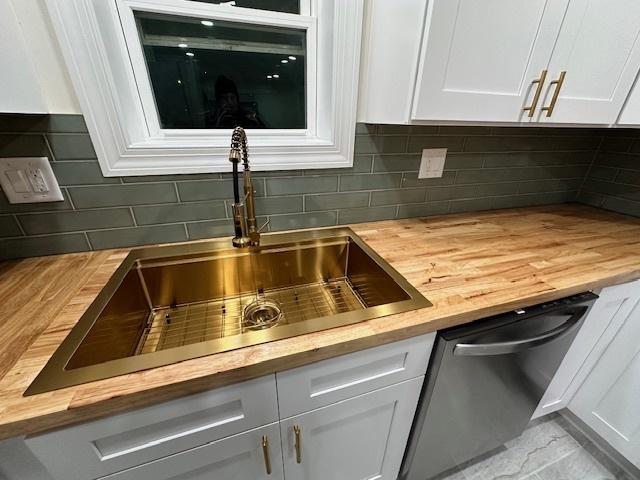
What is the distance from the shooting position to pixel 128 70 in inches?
32.1

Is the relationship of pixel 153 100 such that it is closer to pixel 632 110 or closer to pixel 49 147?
pixel 49 147

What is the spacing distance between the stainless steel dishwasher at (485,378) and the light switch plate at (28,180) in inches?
47.8

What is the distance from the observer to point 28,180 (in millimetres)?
778

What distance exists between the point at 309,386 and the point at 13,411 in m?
0.51

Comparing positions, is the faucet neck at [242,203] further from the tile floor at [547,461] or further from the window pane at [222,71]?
the tile floor at [547,461]

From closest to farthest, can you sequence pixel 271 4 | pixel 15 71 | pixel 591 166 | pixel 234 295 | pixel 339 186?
pixel 15 71, pixel 271 4, pixel 234 295, pixel 339 186, pixel 591 166

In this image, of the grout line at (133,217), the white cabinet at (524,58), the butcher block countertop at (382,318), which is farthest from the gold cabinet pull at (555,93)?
the grout line at (133,217)

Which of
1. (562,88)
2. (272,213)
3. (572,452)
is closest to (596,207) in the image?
(562,88)

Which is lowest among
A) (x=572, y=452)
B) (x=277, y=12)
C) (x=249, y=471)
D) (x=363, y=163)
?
(x=572, y=452)

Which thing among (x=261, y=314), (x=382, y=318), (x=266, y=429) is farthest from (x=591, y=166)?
(x=266, y=429)

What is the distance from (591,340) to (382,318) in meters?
1.01

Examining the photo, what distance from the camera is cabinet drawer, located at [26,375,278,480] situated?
484mm

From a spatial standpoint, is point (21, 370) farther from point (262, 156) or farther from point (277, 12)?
point (277, 12)

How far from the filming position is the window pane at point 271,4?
33.0 inches
